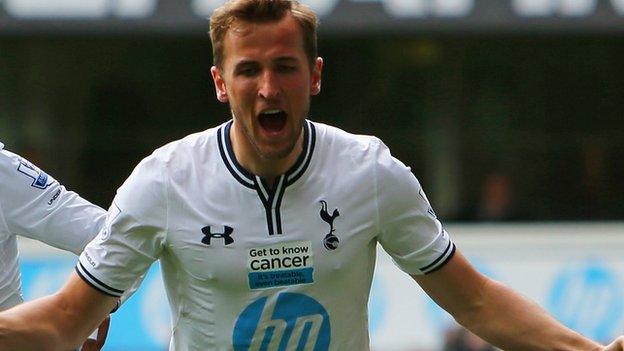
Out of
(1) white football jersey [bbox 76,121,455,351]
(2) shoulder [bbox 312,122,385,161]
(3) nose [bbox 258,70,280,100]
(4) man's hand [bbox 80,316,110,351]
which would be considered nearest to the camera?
(3) nose [bbox 258,70,280,100]

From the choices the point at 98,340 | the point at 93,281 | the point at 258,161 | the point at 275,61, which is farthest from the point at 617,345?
the point at 98,340

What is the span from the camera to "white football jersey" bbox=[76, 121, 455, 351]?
16.0 ft

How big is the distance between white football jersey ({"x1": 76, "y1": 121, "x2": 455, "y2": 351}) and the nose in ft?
0.92

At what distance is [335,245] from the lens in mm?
4934

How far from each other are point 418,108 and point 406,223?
9375 millimetres

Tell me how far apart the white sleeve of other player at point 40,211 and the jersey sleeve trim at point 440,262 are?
1234mm

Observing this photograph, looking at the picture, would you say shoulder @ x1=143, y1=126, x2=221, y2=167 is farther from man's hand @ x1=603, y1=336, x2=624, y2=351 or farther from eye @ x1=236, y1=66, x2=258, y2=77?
man's hand @ x1=603, y1=336, x2=624, y2=351

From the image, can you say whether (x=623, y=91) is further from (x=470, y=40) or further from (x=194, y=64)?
(x=194, y=64)

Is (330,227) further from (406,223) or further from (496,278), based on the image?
(496,278)

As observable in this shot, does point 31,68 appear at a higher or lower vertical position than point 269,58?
lower

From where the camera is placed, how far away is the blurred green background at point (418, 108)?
1405 cm

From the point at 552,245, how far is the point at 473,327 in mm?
9257

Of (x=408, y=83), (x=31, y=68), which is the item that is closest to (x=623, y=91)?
(x=408, y=83)

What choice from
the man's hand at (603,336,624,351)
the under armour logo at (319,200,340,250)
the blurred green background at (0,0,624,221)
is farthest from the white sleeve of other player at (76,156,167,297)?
the blurred green background at (0,0,624,221)
